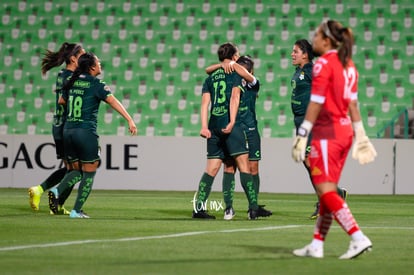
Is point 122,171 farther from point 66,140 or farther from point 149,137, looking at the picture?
point 66,140

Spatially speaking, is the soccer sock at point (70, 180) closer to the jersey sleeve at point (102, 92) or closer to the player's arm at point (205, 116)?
the jersey sleeve at point (102, 92)

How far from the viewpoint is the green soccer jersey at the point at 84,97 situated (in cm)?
1128

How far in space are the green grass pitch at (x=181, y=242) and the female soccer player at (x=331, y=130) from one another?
25 cm

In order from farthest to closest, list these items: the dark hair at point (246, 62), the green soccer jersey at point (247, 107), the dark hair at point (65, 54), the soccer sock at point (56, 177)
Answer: the soccer sock at point (56, 177) → the green soccer jersey at point (247, 107) → the dark hair at point (65, 54) → the dark hair at point (246, 62)

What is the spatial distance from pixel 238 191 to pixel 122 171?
2432 mm

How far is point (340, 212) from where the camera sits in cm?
695

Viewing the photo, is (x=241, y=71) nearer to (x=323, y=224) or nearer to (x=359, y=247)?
(x=323, y=224)

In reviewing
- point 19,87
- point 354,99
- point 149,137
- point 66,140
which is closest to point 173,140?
point 149,137

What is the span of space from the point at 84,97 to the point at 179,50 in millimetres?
12257

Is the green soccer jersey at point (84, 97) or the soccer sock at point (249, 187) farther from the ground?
the green soccer jersey at point (84, 97)

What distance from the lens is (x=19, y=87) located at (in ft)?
77.1

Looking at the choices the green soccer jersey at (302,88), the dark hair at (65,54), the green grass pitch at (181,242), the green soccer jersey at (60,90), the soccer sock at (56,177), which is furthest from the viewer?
the soccer sock at (56,177)

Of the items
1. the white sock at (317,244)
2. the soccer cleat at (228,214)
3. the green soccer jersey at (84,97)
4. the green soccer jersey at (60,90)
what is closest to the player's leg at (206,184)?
the soccer cleat at (228,214)

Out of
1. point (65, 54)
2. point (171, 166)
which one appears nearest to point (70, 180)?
point (65, 54)
